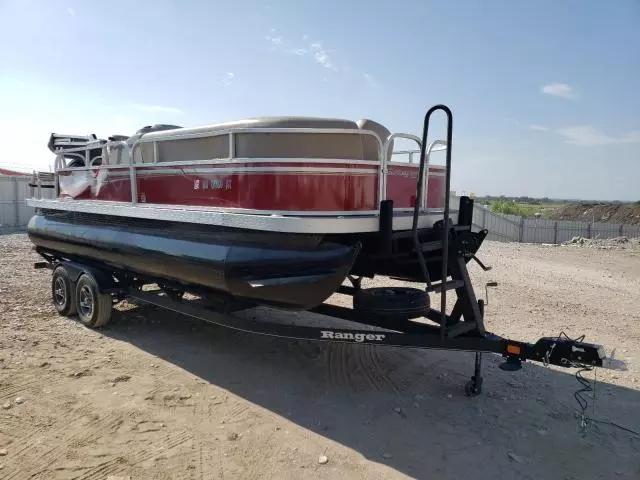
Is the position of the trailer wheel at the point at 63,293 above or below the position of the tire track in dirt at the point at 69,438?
above

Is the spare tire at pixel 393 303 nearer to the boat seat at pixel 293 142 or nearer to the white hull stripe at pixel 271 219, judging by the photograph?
the white hull stripe at pixel 271 219

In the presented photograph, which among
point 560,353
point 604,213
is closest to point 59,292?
point 560,353

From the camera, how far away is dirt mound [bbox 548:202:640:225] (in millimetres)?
39812

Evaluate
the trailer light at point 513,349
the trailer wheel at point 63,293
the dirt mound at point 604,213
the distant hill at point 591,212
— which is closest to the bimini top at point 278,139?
the trailer light at point 513,349

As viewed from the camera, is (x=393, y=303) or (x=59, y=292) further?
(x=59, y=292)

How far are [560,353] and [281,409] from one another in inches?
87.5

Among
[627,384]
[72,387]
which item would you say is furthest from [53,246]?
[627,384]

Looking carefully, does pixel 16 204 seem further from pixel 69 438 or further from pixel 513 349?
pixel 513 349

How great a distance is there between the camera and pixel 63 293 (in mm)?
6887

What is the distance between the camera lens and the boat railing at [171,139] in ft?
13.5

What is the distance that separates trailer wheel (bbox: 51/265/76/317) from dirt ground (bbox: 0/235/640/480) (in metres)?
0.19

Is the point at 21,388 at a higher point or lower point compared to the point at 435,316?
lower

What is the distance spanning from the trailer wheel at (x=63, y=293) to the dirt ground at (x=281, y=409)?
0.19m

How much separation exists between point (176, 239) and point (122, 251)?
1.05 metres
